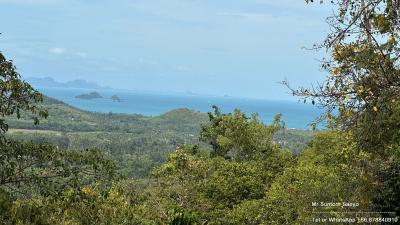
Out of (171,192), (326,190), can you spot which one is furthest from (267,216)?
(171,192)

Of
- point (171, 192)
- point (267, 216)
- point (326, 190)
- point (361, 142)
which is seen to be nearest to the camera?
point (361, 142)

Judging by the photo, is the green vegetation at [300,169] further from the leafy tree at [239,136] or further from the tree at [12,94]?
the leafy tree at [239,136]

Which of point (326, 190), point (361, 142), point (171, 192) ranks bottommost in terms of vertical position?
point (171, 192)

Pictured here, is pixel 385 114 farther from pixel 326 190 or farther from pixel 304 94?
pixel 326 190

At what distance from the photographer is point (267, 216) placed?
56.5ft

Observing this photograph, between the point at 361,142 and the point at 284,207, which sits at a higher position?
the point at 361,142

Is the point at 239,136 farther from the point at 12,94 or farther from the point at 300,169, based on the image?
the point at 12,94

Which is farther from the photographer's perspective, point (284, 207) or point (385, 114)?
point (284, 207)

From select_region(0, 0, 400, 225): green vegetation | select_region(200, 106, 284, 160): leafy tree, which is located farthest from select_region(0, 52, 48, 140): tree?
select_region(200, 106, 284, 160): leafy tree

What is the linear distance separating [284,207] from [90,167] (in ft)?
27.7

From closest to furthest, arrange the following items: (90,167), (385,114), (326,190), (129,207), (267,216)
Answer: (385,114), (90,167), (326,190), (129,207), (267,216)

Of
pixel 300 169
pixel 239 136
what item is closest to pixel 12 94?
pixel 300 169

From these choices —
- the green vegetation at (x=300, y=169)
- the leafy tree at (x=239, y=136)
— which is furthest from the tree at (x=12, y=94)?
the leafy tree at (x=239, y=136)

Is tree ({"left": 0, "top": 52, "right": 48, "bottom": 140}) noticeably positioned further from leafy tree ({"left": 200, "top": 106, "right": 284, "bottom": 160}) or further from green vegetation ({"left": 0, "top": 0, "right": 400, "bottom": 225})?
leafy tree ({"left": 200, "top": 106, "right": 284, "bottom": 160})
